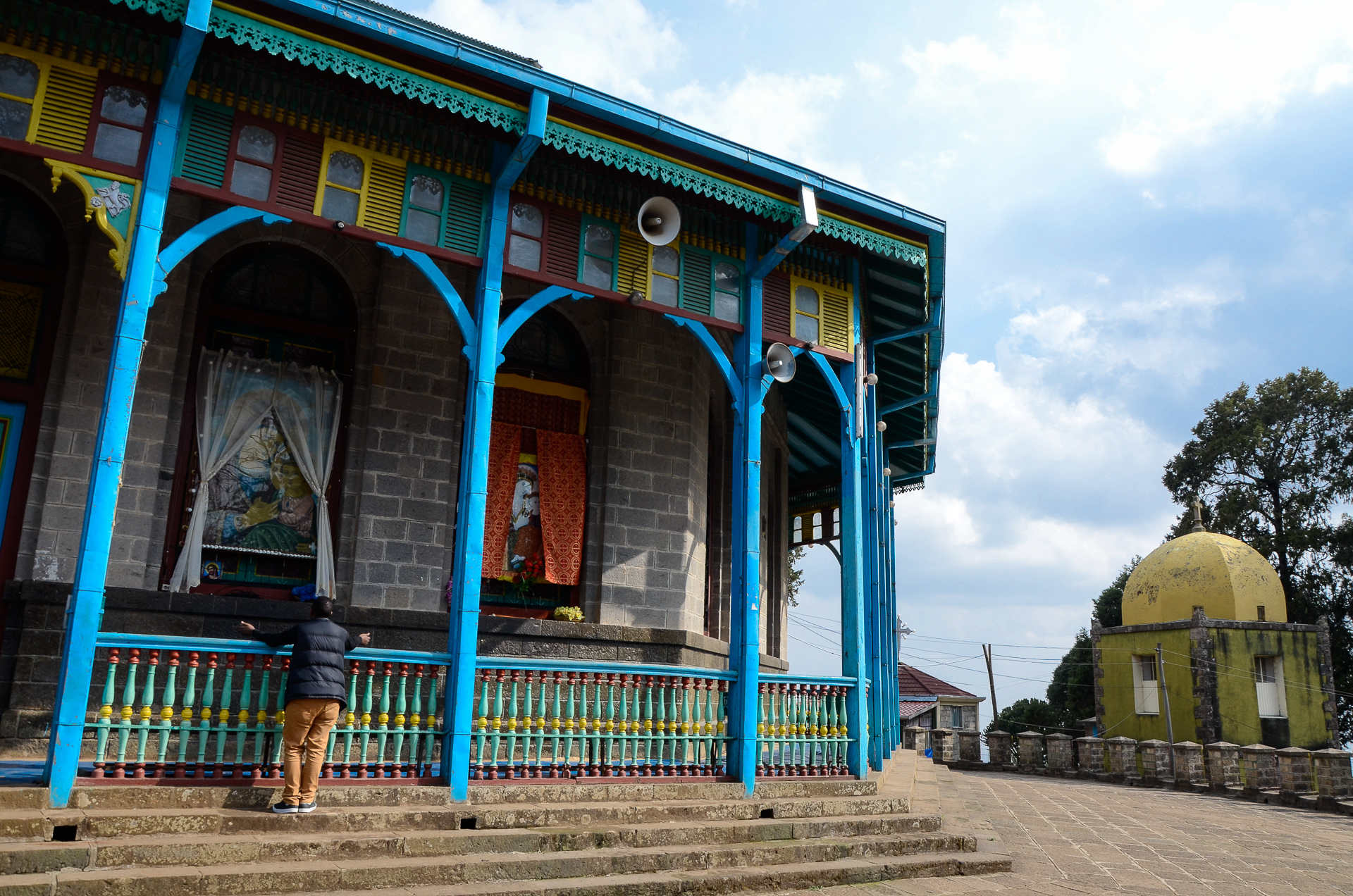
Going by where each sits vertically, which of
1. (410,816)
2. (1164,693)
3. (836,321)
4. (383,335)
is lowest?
(410,816)

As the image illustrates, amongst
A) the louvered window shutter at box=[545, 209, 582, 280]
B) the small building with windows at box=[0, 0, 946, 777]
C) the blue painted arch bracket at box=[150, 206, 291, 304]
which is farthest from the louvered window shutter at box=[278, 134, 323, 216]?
the louvered window shutter at box=[545, 209, 582, 280]

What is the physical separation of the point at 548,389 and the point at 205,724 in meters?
4.86

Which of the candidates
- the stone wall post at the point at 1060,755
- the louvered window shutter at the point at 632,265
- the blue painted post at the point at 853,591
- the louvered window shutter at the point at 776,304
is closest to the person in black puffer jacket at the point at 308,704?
the louvered window shutter at the point at 632,265

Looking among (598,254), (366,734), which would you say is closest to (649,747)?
(366,734)

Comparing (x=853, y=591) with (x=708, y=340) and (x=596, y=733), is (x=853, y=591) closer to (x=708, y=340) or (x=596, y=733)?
(x=708, y=340)

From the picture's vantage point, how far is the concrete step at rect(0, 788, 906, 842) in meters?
5.21

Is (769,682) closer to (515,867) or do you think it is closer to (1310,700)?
(515,867)

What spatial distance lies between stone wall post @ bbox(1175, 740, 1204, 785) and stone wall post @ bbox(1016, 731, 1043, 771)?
10.1 ft

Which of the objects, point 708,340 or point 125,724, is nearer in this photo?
point 125,724

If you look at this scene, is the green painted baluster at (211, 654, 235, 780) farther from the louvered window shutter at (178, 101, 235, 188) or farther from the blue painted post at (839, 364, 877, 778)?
the blue painted post at (839, 364, 877, 778)

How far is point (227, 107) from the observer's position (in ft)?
22.1

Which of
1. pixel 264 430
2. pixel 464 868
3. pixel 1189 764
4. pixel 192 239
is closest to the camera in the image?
pixel 464 868

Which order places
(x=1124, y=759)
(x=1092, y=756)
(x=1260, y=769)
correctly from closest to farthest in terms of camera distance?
1. (x=1260, y=769)
2. (x=1124, y=759)
3. (x=1092, y=756)

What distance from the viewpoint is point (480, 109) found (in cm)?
702
